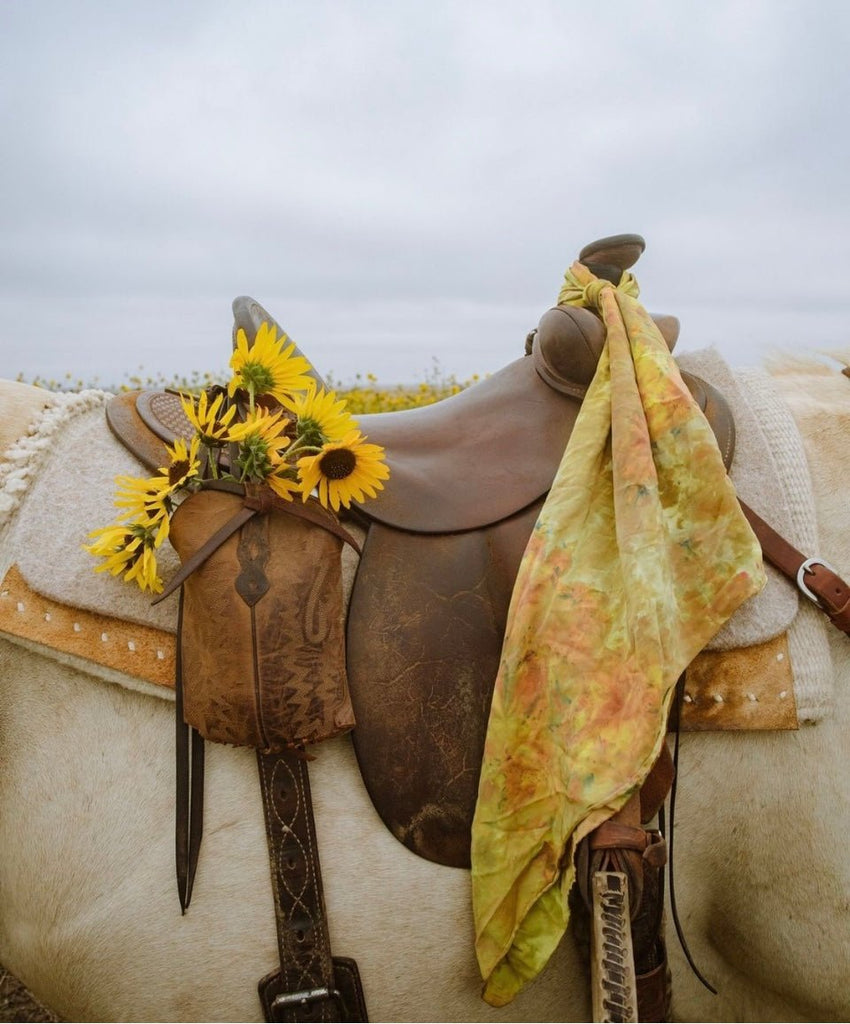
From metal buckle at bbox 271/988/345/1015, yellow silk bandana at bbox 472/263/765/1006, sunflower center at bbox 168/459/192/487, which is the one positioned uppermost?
sunflower center at bbox 168/459/192/487

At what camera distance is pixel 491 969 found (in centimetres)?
126

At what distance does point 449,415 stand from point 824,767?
36.9 inches

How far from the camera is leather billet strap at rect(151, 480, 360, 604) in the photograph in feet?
3.86

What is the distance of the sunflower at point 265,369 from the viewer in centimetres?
124

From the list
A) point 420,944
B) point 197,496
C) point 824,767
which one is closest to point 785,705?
point 824,767

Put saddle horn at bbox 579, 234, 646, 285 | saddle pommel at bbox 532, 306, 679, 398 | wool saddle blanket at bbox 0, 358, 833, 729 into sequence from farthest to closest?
1. saddle horn at bbox 579, 234, 646, 285
2. saddle pommel at bbox 532, 306, 679, 398
3. wool saddle blanket at bbox 0, 358, 833, 729

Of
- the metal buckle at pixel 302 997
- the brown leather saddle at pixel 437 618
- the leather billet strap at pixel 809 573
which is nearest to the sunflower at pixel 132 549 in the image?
the brown leather saddle at pixel 437 618

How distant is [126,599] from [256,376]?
0.44m

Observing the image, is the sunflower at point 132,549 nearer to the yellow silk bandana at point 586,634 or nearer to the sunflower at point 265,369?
the sunflower at point 265,369

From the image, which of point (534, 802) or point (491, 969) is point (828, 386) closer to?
point (534, 802)

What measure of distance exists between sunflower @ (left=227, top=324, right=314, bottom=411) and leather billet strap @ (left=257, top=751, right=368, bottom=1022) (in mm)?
587

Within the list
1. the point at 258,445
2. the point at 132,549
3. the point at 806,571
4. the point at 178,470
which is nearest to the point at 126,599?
the point at 132,549

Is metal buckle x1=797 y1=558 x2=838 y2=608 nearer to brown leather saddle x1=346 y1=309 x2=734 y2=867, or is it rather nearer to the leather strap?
brown leather saddle x1=346 y1=309 x2=734 y2=867

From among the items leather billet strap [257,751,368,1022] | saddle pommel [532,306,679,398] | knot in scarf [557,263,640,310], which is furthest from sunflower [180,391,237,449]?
knot in scarf [557,263,640,310]
